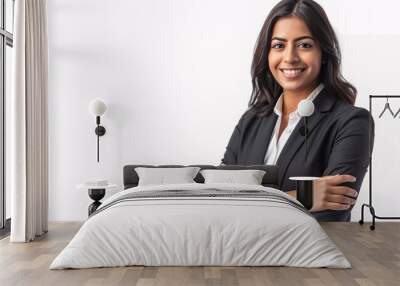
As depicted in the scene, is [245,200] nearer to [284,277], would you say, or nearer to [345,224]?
[284,277]

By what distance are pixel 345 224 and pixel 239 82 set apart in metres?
1.92

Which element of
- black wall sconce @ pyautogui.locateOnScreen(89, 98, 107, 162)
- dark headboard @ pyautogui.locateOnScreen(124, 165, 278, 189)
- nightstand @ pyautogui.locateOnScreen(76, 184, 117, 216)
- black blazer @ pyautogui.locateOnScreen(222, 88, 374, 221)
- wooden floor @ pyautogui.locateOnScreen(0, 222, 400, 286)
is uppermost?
black wall sconce @ pyautogui.locateOnScreen(89, 98, 107, 162)

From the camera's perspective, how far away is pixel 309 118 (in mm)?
6113

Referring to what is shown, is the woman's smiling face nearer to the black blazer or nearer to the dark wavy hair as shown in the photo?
the dark wavy hair

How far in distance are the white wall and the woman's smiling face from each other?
0.31 metres

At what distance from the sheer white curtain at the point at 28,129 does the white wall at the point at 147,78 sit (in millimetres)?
710

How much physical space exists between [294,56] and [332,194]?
1527 mm

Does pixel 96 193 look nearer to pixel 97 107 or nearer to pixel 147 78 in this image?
pixel 97 107

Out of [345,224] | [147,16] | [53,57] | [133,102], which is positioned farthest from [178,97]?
[345,224]

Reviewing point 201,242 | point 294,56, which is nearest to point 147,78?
point 294,56

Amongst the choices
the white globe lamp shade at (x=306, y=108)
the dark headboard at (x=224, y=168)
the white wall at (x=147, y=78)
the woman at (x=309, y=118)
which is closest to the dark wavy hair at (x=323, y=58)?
the woman at (x=309, y=118)

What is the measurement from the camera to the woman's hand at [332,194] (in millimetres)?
6045

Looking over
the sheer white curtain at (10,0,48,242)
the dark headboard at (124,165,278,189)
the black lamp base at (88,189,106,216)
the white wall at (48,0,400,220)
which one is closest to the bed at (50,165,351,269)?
the sheer white curtain at (10,0,48,242)

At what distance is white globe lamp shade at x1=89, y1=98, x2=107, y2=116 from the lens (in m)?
6.29
